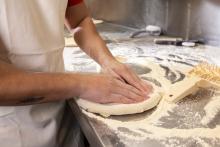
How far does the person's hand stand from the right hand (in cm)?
4

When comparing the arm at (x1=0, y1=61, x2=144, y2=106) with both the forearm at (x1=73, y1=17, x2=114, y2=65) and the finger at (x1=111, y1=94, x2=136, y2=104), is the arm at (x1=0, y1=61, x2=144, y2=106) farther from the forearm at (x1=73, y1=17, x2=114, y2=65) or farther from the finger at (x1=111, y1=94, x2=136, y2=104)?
the forearm at (x1=73, y1=17, x2=114, y2=65)

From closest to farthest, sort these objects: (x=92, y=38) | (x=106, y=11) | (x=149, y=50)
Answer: (x=92, y=38) < (x=149, y=50) < (x=106, y=11)

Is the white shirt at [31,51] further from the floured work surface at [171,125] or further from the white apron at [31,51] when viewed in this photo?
the floured work surface at [171,125]

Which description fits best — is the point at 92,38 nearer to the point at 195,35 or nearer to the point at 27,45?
the point at 27,45

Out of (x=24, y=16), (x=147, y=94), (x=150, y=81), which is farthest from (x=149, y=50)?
(x=24, y=16)

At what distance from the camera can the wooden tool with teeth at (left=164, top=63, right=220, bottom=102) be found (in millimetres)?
705

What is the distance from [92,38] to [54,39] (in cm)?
19

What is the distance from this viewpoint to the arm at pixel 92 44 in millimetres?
772

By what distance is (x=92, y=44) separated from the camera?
2.98ft

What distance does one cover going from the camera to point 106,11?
5.49ft

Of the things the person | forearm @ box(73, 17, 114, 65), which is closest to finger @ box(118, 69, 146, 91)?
the person

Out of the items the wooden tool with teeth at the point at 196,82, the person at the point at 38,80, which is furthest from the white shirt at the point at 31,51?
the wooden tool with teeth at the point at 196,82

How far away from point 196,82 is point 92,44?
13.0 inches

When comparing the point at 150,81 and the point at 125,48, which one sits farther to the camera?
the point at 125,48
